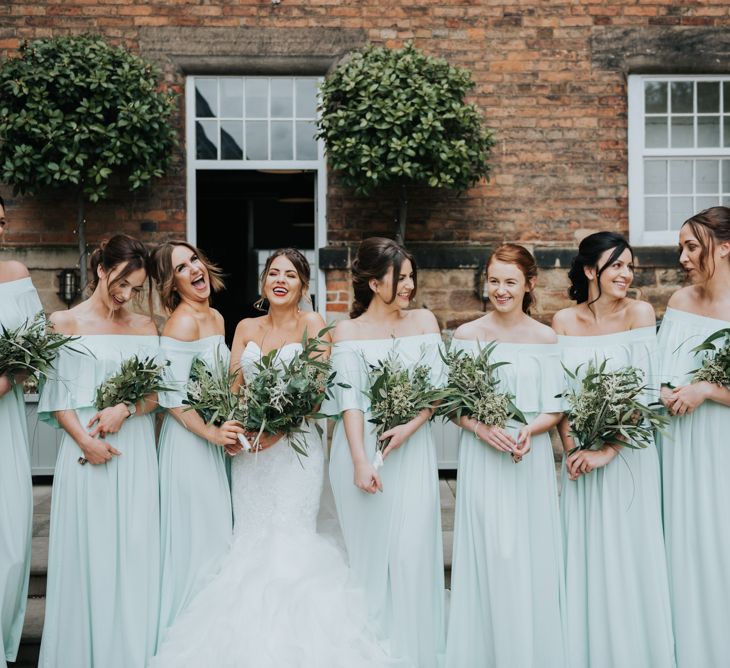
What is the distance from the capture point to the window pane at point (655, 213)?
7.68 meters

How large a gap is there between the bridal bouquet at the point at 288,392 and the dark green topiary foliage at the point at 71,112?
3.59 m

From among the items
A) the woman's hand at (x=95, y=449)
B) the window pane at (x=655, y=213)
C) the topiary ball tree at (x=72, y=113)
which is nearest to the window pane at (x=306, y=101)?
the topiary ball tree at (x=72, y=113)

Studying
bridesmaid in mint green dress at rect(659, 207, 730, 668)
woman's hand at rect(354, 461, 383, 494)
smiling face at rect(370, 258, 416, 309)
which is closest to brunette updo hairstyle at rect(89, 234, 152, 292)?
smiling face at rect(370, 258, 416, 309)

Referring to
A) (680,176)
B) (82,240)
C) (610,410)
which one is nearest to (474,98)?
(680,176)

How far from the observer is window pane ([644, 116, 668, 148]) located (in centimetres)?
764

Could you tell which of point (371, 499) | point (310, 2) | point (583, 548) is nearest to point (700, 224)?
point (583, 548)

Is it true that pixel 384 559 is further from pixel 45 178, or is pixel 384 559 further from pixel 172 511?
pixel 45 178

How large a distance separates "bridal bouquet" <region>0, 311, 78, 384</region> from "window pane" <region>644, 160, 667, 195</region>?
6117 mm

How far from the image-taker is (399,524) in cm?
374

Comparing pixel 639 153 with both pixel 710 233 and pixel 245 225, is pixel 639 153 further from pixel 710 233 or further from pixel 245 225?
pixel 245 225

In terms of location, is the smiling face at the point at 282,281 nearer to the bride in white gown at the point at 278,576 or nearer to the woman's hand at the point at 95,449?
the bride in white gown at the point at 278,576

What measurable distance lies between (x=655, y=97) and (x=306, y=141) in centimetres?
360

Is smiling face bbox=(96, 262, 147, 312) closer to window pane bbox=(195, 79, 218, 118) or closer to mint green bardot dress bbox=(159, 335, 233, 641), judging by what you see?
mint green bardot dress bbox=(159, 335, 233, 641)

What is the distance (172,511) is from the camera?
12.6ft
